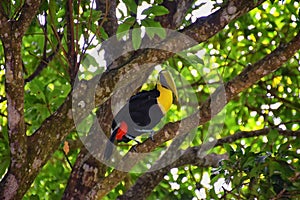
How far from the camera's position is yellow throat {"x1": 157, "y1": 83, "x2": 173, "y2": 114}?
434cm

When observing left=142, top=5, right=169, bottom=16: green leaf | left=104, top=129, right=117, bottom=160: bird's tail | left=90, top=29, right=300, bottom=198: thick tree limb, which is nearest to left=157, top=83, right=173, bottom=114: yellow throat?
left=104, top=129, right=117, bottom=160: bird's tail

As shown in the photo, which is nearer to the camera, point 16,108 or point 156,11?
point 16,108

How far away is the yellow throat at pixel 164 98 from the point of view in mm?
4336

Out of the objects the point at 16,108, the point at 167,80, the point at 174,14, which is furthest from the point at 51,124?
the point at 167,80

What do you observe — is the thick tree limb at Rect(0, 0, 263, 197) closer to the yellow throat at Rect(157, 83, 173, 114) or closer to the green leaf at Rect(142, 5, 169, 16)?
the green leaf at Rect(142, 5, 169, 16)

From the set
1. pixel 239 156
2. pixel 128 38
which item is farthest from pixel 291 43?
pixel 128 38

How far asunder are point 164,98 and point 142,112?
0.21m

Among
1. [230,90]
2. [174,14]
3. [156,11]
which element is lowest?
[230,90]

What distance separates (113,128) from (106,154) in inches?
14.0

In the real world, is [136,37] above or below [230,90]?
above

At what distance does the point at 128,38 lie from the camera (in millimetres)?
3844

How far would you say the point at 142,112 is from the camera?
425 centimetres

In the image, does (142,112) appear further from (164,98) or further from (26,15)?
(26,15)

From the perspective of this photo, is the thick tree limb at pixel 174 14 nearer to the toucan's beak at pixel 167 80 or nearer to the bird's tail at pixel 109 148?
the toucan's beak at pixel 167 80
